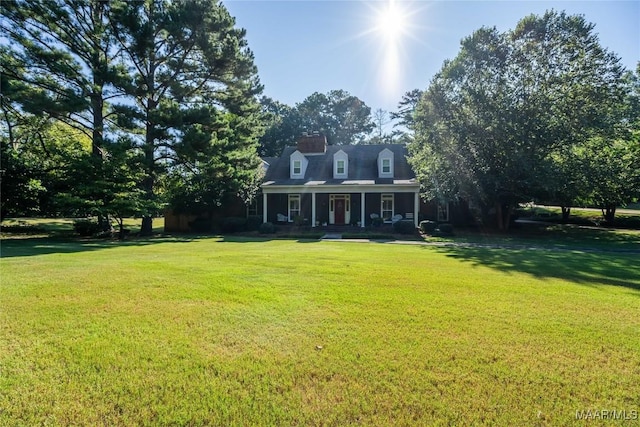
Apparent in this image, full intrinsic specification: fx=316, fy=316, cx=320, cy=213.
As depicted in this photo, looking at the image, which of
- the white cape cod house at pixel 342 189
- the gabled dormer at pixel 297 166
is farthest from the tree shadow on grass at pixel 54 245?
the gabled dormer at pixel 297 166

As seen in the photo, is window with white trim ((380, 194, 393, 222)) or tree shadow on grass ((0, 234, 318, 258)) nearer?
tree shadow on grass ((0, 234, 318, 258))

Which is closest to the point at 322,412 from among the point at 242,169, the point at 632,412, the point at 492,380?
the point at 492,380

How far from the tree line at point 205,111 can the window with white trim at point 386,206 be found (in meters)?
2.76

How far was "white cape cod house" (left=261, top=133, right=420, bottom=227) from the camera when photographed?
70.9 feet

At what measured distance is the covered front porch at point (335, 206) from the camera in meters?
21.9

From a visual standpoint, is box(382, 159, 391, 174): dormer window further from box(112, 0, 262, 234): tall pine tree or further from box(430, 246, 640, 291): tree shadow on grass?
box(430, 246, 640, 291): tree shadow on grass

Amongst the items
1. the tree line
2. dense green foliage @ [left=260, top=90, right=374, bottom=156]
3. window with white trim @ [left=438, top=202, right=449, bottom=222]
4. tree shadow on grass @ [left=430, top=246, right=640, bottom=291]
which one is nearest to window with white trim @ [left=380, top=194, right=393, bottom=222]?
the tree line

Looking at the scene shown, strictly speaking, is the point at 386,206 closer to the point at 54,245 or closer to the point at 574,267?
the point at 574,267

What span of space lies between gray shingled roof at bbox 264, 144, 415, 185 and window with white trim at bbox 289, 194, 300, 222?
3.84 ft

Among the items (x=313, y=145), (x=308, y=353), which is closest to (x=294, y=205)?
(x=313, y=145)

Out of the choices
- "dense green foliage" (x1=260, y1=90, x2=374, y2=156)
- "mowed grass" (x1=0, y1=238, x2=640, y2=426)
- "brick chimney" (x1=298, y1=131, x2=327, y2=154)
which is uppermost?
"dense green foliage" (x1=260, y1=90, x2=374, y2=156)

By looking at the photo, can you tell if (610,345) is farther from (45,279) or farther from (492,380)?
(45,279)

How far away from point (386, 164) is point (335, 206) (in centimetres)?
489

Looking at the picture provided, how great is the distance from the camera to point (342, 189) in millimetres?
21391
